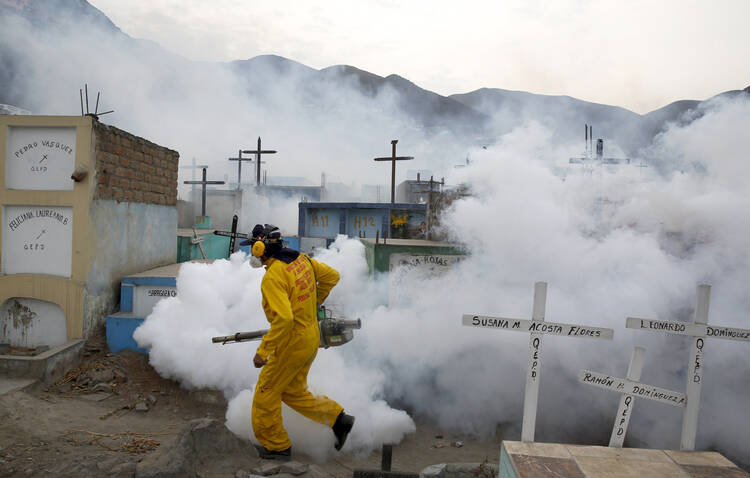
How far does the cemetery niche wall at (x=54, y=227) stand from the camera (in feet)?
22.5

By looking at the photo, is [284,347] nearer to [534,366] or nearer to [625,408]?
[534,366]

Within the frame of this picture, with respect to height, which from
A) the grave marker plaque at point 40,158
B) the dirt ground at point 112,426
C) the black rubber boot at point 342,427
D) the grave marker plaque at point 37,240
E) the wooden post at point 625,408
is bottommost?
the dirt ground at point 112,426

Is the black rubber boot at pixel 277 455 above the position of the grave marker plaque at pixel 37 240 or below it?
below

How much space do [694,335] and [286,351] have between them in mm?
3257

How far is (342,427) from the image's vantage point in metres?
4.65

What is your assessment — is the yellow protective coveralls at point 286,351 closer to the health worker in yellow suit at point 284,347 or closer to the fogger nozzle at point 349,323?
the health worker in yellow suit at point 284,347

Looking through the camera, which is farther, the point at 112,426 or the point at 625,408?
the point at 112,426

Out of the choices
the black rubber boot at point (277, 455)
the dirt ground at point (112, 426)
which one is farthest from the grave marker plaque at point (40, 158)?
the black rubber boot at point (277, 455)

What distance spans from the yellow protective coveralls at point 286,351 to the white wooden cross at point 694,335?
2.64m

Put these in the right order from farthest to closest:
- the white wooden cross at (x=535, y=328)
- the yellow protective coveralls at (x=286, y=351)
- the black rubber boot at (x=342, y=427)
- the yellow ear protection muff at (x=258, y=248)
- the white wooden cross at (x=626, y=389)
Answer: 1. the black rubber boot at (x=342, y=427)
2. the yellow ear protection muff at (x=258, y=248)
3. the yellow protective coveralls at (x=286, y=351)
4. the white wooden cross at (x=535, y=328)
5. the white wooden cross at (x=626, y=389)

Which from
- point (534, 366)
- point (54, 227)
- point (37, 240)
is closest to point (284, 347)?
point (534, 366)

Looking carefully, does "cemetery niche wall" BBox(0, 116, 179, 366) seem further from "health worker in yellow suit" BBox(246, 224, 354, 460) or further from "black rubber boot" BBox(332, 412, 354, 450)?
"black rubber boot" BBox(332, 412, 354, 450)

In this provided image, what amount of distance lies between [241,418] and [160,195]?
5367 mm

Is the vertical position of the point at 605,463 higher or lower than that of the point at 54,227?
lower
